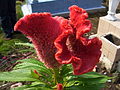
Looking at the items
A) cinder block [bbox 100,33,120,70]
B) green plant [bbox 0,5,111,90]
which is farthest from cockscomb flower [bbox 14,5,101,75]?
cinder block [bbox 100,33,120,70]

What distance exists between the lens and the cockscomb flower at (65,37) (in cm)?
71

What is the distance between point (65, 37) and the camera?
714mm

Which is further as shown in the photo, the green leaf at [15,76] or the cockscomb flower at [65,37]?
the green leaf at [15,76]

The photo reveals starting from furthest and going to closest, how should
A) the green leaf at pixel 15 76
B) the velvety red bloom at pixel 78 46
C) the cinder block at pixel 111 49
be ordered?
the cinder block at pixel 111 49, the green leaf at pixel 15 76, the velvety red bloom at pixel 78 46

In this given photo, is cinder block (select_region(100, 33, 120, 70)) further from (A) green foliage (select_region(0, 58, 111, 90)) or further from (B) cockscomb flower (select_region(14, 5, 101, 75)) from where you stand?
(B) cockscomb flower (select_region(14, 5, 101, 75))

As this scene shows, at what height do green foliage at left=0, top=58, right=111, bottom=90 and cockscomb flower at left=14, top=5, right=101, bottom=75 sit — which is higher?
cockscomb flower at left=14, top=5, right=101, bottom=75

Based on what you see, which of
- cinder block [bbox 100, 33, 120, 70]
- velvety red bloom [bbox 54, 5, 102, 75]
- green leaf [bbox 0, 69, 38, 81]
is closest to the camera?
velvety red bloom [bbox 54, 5, 102, 75]

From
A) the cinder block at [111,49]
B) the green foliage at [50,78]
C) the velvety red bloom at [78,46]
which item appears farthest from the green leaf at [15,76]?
the cinder block at [111,49]

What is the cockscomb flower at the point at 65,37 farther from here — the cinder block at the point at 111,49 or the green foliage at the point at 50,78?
the cinder block at the point at 111,49

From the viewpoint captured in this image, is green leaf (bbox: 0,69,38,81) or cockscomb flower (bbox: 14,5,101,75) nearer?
cockscomb flower (bbox: 14,5,101,75)

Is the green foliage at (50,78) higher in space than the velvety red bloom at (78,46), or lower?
lower

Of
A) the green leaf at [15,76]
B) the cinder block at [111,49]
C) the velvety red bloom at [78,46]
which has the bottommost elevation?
the cinder block at [111,49]

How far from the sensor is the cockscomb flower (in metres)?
0.71

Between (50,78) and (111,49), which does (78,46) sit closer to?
(50,78)
